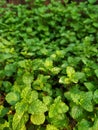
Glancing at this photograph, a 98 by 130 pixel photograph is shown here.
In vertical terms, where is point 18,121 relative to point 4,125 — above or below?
above

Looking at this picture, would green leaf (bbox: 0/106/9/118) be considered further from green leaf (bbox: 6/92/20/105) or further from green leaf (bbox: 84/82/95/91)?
green leaf (bbox: 84/82/95/91)

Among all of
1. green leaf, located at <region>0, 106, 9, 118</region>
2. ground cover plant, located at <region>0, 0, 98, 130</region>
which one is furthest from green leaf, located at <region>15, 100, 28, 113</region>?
green leaf, located at <region>0, 106, 9, 118</region>

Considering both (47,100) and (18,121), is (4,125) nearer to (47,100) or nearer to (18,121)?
(18,121)

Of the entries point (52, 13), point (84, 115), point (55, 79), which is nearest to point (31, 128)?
point (84, 115)

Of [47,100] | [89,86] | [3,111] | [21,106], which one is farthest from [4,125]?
[89,86]

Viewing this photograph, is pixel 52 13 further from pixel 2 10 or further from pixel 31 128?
pixel 31 128

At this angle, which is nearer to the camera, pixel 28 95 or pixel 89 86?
pixel 28 95

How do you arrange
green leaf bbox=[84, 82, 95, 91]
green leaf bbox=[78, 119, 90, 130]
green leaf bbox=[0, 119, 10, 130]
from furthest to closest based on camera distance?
green leaf bbox=[84, 82, 95, 91] < green leaf bbox=[0, 119, 10, 130] < green leaf bbox=[78, 119, 90, 130]
